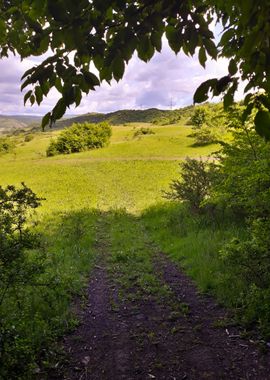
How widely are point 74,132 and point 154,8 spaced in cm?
5493

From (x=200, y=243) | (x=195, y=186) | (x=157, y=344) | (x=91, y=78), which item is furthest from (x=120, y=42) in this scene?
(x=195, y=186)

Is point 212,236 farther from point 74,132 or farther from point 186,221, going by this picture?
point 74,132

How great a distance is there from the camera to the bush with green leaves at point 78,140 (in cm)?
5519

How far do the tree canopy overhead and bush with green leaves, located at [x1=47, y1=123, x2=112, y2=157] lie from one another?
173 ft

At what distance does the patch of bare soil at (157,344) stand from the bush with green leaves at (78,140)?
160ft

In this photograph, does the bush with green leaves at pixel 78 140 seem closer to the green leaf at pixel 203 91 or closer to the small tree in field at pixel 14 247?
the small tree in field at pixel 14 247

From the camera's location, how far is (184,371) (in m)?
4.93

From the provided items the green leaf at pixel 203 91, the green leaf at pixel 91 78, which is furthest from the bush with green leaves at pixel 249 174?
the green leaf at pixel 203 91

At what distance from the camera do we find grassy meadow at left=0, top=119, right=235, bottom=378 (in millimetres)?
6547

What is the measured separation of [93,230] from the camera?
1532cm

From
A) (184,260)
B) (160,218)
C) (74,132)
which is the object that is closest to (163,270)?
(184,260)

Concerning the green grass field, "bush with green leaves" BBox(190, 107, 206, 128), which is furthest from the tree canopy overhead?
"bush with green leaves" BBox(190, 107, 206, 128)

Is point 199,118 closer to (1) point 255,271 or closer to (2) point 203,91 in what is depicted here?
(1) point 255,271

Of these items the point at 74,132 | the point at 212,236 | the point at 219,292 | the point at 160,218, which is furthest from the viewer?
the point at 74,132
